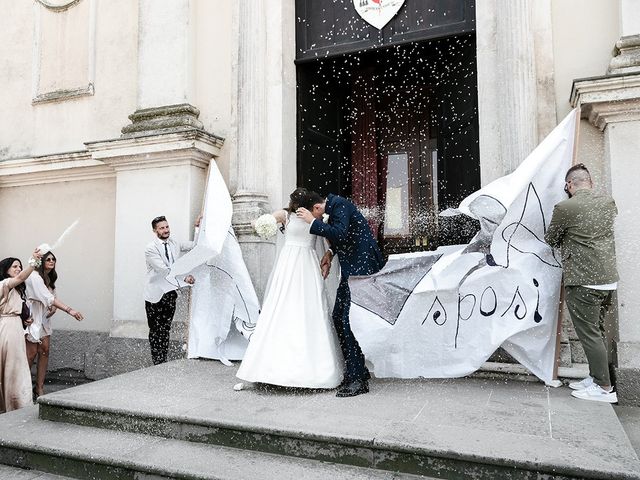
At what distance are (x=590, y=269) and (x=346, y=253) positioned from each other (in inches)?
78.7

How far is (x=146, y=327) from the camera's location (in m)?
6.82

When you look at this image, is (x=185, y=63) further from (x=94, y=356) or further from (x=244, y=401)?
(x=244, y=401)

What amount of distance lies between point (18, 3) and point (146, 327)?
19.3ft

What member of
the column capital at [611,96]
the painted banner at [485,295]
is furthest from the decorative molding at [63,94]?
the column capital at [611,96]

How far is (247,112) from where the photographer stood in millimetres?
6816

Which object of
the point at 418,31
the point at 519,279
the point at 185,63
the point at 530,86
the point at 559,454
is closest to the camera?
the point at 559,454

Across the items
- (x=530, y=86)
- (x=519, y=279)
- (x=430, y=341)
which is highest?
(x=530, y=86)

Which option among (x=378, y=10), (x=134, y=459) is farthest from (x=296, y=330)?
(x=378, y=10)

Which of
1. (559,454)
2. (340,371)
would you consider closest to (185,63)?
(340,371)

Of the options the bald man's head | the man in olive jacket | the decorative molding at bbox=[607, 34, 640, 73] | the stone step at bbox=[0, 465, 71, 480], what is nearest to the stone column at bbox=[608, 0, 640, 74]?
the decorative molding at bbox=[607, 34, 640, 73]

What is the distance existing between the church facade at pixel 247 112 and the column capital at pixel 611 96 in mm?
17

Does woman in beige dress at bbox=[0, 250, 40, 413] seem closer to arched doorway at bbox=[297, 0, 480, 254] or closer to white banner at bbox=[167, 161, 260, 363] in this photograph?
white banner at bbox=[167, 161, 260, 363]

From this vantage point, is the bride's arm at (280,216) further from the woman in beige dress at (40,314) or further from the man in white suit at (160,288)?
the woman in beige dress at (40,314)

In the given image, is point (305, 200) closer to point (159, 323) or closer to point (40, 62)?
point (159, 323)
